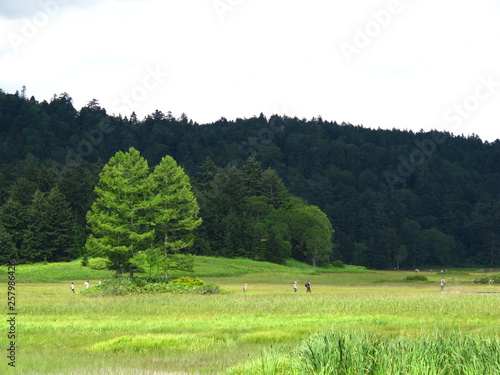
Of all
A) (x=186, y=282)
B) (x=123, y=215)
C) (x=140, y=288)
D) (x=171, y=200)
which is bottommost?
(x=140, y=288)

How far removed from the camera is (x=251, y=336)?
24594 millimetres

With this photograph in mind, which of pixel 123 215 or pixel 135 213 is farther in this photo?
pixel 135 213

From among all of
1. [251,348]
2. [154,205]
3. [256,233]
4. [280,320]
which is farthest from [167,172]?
[256,233]

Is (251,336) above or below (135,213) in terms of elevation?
below

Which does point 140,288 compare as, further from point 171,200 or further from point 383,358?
point 383,358

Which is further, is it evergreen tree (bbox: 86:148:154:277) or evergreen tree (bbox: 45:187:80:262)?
evergreen tree (bbox: 45:187:80:262)

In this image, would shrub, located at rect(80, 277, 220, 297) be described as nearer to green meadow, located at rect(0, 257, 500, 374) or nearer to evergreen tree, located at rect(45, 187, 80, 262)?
green meadow, located at rect(0, 257, 500, 374)

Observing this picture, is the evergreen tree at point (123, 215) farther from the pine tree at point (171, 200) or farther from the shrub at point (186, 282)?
the shrub at point (186, 282)

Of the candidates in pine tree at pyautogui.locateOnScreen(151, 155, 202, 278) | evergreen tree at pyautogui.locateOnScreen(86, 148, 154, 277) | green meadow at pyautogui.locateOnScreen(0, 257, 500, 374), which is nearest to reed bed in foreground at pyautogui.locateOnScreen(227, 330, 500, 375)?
green meadow at pyautogui.locateOnScreen(0, 257, 500, 374)

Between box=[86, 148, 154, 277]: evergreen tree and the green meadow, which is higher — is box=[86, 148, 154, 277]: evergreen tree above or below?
above

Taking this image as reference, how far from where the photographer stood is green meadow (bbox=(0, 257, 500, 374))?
15.2 m

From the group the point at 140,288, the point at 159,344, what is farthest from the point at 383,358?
the point at 140,288

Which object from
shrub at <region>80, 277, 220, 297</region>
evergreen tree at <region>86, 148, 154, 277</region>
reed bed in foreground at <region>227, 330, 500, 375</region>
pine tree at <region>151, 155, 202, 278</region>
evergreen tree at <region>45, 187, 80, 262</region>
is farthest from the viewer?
evergreen tree at <region>45, 187, 80, 262</region>

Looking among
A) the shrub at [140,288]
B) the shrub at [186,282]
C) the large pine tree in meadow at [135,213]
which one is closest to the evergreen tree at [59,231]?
the large pine tree in meadow at [135,213]
